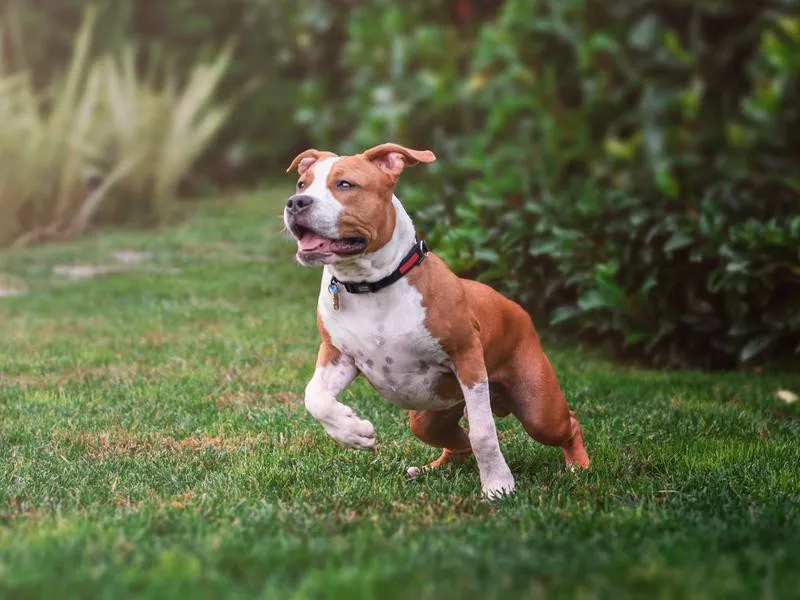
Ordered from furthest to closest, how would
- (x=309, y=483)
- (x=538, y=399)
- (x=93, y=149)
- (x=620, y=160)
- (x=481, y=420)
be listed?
1. (x=93, y=149)
2. (x=620, y=160)
3. (x=538, y=399)
4. (x=309, y=483)
5. (x=481, y=420)

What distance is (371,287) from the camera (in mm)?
4230

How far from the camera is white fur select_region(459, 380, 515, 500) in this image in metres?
4.24

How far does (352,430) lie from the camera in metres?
4.20

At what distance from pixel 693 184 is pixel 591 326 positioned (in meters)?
1.06

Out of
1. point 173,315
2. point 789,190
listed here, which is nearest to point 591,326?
point 789,190

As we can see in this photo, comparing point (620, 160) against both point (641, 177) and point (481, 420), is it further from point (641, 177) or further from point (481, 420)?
point (481, 420)

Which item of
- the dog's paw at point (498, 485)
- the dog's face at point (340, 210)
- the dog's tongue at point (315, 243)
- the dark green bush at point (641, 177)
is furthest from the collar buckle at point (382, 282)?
the dark green bush at point (641, 177)

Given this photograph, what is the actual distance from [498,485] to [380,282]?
85cm

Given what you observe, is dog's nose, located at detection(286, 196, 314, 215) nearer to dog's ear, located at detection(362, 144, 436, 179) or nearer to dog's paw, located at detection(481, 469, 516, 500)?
dog's ear, located at detection(362, 144, 436, 179)

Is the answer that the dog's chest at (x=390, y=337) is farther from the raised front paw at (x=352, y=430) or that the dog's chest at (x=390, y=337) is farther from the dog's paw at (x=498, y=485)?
the dog's paw at (x=498, y=485)

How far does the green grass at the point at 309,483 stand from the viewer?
3.04 metres

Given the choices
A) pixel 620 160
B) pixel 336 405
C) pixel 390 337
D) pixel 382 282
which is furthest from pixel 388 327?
pixel 620 160

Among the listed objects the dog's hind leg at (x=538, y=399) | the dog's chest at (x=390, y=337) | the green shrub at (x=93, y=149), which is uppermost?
the dog's chest at (x=390, y=337)

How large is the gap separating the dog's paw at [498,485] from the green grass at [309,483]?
0.05m
